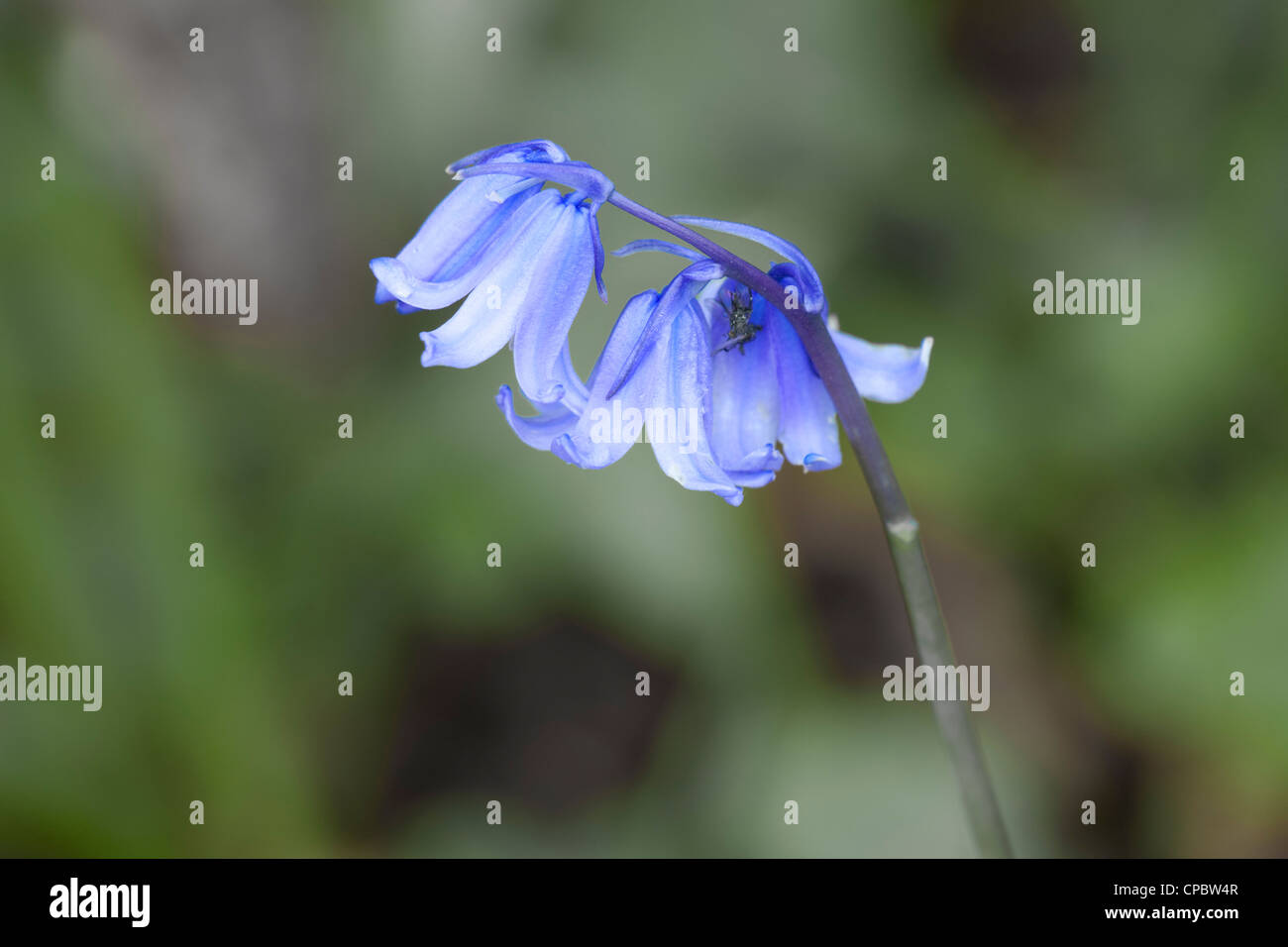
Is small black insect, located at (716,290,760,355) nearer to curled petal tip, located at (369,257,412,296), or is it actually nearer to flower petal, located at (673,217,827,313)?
flower petal, located at (673,217,827,313)

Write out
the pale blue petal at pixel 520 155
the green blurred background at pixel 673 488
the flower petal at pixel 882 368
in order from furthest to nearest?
the green blurred background at pixel 673 488
the flower petal at pixel 882 368
the pale blue petal at pixel 520 155

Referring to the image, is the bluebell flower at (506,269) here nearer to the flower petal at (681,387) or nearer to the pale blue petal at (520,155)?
the pale blue petal at (520,155)

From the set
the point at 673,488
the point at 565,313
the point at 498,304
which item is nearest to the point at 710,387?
the point at 565,313

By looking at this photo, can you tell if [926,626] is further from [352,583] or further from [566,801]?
[352,583]

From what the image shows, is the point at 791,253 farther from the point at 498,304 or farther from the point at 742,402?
the point at 498,304

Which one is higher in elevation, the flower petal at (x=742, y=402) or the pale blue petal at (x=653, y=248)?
the pale blue petal at (x=653, y=248)

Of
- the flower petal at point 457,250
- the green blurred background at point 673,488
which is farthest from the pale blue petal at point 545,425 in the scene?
the green blurred background at point 673,488

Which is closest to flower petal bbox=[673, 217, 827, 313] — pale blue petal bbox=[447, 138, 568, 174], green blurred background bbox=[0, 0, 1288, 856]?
pale blue petal bbox=[447, 138, 568, 174]

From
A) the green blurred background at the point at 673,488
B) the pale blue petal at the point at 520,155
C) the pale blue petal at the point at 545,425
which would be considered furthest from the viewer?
the green blurred background at the point at 673,488

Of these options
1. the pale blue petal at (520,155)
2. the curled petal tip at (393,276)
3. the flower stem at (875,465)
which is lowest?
the flower stem at (875,465)
